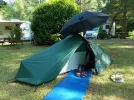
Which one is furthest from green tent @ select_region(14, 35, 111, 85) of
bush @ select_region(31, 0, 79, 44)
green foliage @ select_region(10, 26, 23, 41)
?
green foliage @ select_region(10, 26, 23, 41)

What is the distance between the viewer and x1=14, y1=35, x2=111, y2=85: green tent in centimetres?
484

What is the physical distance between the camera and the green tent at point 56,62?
15.9ft

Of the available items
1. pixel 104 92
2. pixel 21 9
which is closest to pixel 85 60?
pixel 104 92

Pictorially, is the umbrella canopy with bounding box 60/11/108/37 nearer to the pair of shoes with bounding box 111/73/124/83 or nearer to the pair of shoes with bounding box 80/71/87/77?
the pair of shoes with bounding box 80/71/87/77

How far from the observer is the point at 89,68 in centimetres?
596

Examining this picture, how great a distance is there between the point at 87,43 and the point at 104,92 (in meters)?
2.01

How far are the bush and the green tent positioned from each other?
263 inches

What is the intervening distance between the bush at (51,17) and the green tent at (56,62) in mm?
6671

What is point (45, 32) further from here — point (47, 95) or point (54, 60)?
point (47, 95)

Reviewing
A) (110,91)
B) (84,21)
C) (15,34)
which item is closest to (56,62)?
(84,21)

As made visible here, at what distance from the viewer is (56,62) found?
Answer: 5.08 metres

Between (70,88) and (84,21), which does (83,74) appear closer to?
(70,88)

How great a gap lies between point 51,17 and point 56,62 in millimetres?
7998

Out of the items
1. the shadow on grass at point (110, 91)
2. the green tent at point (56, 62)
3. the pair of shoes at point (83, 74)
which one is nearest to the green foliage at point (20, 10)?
the green tent at point (56, 62)
